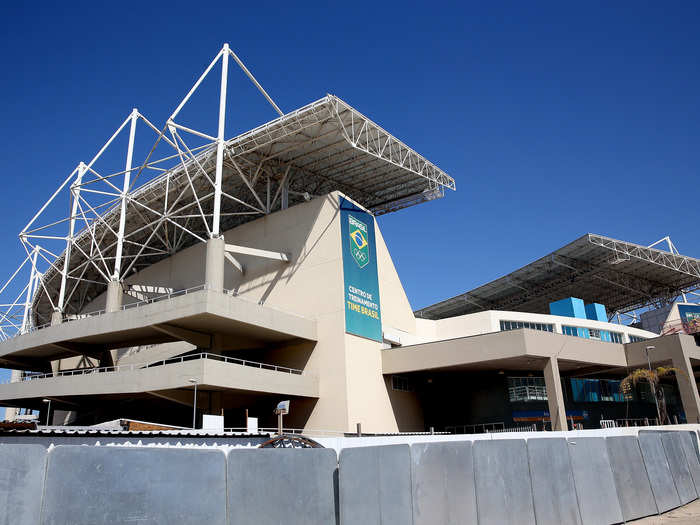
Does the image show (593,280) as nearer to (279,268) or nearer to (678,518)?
(279,268)

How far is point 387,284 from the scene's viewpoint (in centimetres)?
4850

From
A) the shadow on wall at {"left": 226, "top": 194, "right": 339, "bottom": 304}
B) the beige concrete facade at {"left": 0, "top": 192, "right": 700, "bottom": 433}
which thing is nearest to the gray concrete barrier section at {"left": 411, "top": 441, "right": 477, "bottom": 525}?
the beige concrete facade at {"left": 0, "top": 192, "right": 700, "bottom": 433}

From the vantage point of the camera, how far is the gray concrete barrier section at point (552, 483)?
1227 cm

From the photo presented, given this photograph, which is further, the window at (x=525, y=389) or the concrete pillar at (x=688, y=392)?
the window at (x=525, y=389)

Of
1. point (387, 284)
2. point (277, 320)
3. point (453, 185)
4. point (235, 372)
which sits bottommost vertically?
point (235, 372)

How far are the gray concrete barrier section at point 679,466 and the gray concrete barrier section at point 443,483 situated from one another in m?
9.35

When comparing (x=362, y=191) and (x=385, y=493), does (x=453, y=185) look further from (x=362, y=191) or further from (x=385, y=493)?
(x=385, y=493)

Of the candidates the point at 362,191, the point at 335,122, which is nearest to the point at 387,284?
the point at 362,191

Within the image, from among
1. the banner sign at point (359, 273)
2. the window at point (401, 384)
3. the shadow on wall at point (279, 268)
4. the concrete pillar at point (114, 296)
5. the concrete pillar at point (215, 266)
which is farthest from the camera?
the concrete pillar at point (114, 296)

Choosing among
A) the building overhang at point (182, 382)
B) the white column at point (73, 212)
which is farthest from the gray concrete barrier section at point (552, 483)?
the white column at point (73, 212)

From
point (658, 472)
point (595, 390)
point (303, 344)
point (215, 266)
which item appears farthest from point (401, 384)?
Answer: point (658, 472)

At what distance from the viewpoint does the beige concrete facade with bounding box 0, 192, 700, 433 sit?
121 feet

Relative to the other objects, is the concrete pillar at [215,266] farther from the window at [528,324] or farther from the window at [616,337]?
the window at [616,337]

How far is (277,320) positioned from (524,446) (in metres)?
28.4
